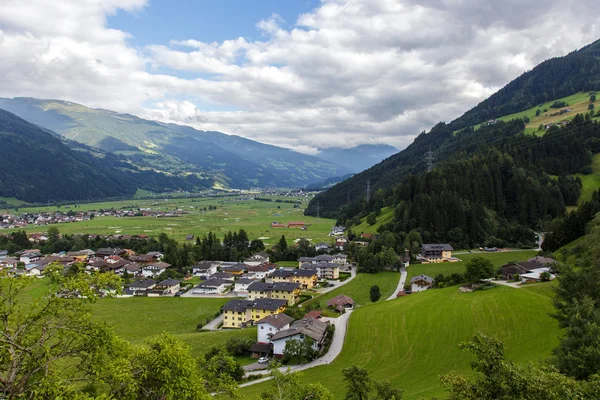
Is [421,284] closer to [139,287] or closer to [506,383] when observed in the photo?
[506,383]

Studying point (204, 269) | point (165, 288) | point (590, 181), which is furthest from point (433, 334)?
point (590, 181)

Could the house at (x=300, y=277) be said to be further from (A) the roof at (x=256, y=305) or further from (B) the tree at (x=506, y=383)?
(B) the tree at (x=506, y=383)

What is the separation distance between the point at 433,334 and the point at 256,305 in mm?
28734

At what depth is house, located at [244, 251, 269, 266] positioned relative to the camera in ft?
318

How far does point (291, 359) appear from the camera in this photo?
137 ft

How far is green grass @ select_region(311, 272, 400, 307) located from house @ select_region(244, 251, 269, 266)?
28151mm

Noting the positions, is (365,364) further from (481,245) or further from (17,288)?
(481,245)

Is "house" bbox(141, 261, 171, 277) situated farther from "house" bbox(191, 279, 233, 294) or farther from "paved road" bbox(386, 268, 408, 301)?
"paved road" bbox(386, 268, 408, 301)

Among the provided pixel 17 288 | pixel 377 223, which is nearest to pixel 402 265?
pixel 377 223

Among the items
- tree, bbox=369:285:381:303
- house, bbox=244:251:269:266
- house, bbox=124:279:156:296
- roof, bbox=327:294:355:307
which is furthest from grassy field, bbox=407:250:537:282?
house, bbox=124:279:156:296

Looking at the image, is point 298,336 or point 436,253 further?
point 436,253

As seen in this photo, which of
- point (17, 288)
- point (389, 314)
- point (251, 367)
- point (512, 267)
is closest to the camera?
point (17, 288)

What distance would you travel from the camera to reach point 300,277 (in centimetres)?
7650

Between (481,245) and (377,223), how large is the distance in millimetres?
33472
